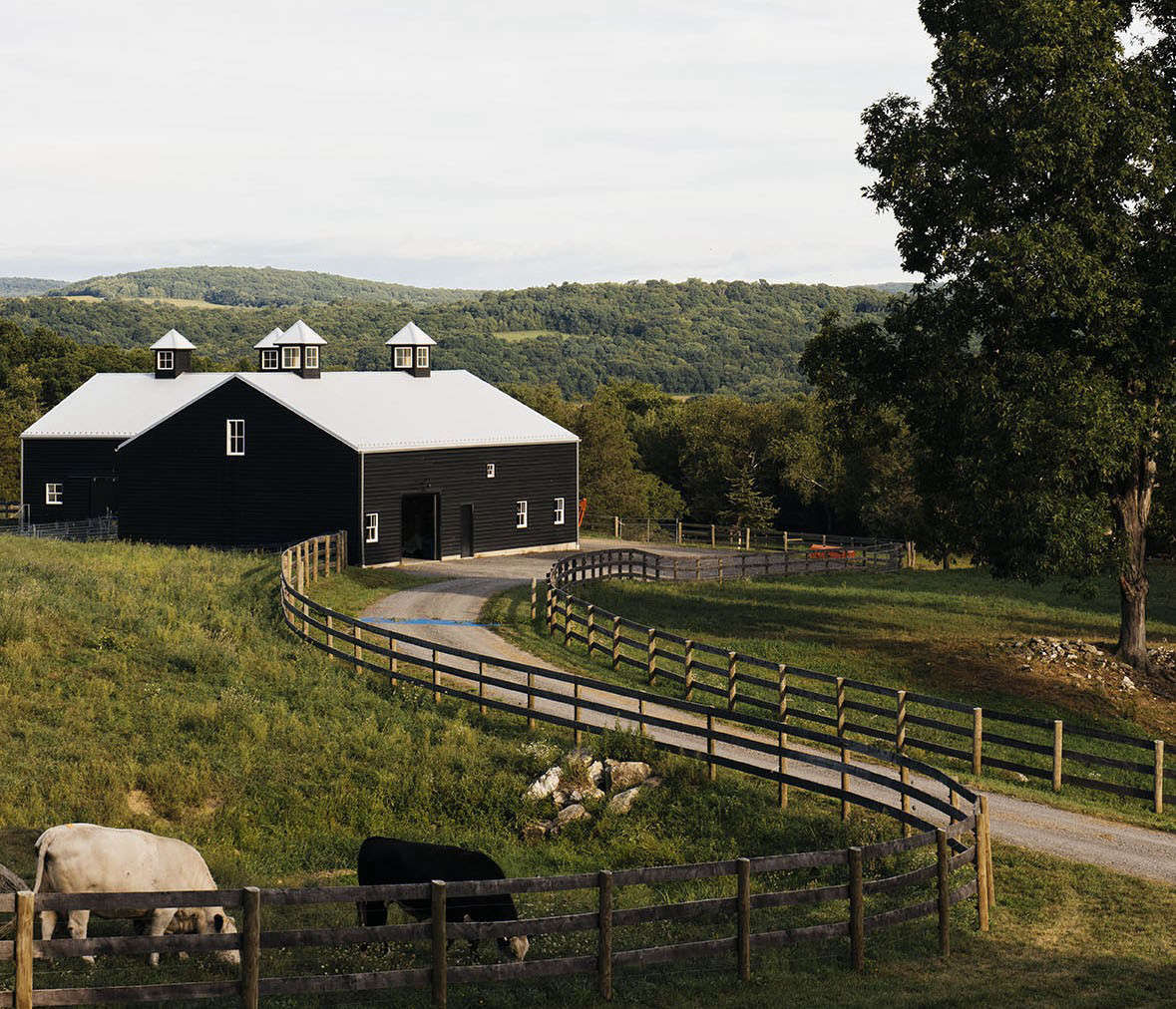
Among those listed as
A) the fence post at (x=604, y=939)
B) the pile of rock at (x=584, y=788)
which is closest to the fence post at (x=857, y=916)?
the fence post at (x=604, y=939)

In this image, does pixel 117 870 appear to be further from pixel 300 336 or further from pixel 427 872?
pixel 300 336

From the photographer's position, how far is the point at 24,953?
10164mm

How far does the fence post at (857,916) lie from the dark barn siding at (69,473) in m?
53.0

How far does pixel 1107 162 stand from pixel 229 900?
2658 cm

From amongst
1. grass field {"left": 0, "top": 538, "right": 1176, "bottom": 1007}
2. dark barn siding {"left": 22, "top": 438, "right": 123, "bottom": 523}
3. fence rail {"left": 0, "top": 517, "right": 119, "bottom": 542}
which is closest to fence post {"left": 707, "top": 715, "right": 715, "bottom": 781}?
grass field {"left": 0, "top": 538, "right": 1176, "bottom": 1007}

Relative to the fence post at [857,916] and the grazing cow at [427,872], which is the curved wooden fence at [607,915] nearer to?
the fence post at [857,916]

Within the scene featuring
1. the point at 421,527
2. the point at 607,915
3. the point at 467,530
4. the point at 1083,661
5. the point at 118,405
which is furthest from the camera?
the point at 118,405

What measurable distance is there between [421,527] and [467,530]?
79.9 inches

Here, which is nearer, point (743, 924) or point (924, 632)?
point (743, 924)

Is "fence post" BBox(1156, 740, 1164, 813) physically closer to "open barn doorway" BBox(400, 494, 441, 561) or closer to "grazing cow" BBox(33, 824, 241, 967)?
"grazing cow" BBox(33, 824, 241, 967)

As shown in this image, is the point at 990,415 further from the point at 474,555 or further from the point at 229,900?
the point at 474,555

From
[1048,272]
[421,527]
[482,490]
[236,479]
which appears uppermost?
[1048,272]

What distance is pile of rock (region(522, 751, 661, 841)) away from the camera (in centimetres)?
1925

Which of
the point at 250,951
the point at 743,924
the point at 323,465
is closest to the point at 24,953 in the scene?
the point at 250,951
